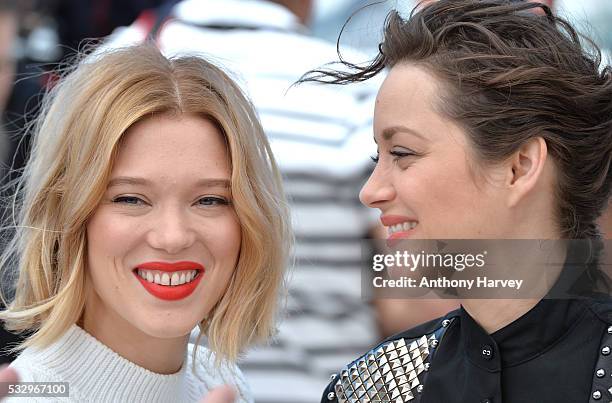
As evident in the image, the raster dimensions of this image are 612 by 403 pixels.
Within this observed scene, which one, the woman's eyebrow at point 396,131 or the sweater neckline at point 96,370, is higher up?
the woman's eyebrow at point 396,131

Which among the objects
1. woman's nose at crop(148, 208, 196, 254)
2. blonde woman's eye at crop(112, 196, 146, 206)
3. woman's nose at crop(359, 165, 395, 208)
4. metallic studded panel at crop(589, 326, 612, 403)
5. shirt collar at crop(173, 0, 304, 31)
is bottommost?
metallic studded panel at crop(589, 326, 612, 403)

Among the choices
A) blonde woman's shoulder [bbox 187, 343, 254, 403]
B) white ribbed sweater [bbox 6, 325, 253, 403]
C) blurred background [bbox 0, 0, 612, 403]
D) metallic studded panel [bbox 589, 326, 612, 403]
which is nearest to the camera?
metallic studded panel [bbox 589, 326, 612, 403]

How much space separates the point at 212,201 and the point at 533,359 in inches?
28.9

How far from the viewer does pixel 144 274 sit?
217cm

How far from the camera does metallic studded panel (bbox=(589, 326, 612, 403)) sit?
1933mm

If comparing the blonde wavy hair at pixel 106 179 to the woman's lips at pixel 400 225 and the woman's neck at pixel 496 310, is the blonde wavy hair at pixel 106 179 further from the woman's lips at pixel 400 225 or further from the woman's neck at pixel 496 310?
the woman's neck at pixel 496 310

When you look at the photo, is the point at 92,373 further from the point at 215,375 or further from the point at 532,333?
the point at 532,333

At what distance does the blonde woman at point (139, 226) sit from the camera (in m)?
2.15

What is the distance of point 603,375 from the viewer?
6.42 ft

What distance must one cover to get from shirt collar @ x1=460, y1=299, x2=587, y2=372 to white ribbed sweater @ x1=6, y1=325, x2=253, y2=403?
70 centimetres

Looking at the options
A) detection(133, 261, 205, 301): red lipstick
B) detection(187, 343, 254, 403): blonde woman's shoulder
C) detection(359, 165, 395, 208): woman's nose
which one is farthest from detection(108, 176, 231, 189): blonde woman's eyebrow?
detection(187, 343, 254, 403): blonde woman's shoulder

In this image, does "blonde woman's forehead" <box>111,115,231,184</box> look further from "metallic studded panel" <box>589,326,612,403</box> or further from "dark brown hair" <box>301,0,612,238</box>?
"metallic studded panel" <box>589,326,612,403</box>

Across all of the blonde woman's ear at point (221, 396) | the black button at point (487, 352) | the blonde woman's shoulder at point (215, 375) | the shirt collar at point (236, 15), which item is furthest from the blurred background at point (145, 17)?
the blonde woman's ear at point (221, 396)

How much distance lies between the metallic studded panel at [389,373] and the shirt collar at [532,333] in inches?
6.9
